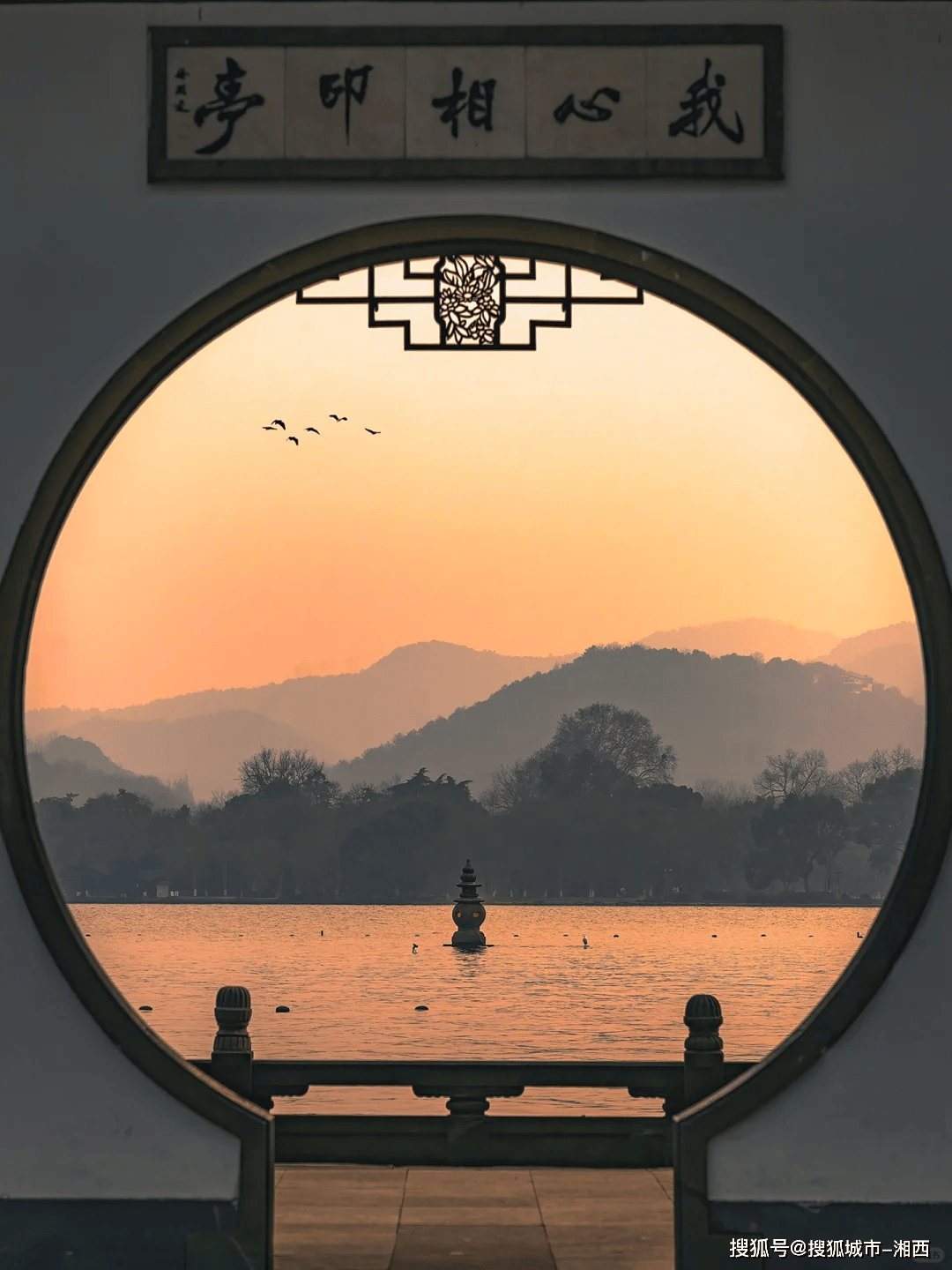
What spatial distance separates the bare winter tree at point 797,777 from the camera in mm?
26469

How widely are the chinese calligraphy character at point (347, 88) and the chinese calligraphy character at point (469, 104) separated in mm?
136

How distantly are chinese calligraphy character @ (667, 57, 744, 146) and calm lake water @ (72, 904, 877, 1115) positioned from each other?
17.1ft

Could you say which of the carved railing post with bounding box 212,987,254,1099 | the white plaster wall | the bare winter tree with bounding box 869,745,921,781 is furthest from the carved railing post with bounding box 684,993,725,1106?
the bare winter tree with bounding box 869,745,921,781

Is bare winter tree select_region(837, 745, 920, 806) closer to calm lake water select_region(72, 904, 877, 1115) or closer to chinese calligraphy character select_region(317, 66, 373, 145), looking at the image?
calm lake water select_region(72, 904, 877, 1115)

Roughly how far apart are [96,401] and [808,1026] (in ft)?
5.70

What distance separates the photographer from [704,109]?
278 centimetres

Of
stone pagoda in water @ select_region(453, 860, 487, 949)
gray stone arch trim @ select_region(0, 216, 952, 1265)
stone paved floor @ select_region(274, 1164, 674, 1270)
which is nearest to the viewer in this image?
gray stone arch trim @ select_region(0, 216, 952, 1265)

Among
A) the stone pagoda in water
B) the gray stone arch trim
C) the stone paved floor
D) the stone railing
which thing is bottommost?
the stone pagoda in water

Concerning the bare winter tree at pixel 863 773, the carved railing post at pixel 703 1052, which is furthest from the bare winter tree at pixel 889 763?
the carved railing post at pixel 703 1052

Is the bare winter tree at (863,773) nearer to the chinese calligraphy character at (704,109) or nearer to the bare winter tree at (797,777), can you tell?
the bare winter tree at (797,777)

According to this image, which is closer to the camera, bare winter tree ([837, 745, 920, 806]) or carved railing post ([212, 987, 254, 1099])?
carved railing post ([212, 987, 254, 1099])

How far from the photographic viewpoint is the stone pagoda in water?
604 inches

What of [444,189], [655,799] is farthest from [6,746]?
[655,799]

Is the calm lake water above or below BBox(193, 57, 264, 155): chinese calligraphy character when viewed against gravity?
below
